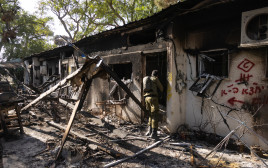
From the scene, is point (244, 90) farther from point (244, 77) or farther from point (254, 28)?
point (254, 28)

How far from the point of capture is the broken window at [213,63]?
17.3 feet

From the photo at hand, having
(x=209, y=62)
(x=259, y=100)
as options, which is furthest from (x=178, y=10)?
(x=259, y=100)

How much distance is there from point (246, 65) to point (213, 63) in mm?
1094

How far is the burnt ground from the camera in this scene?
3.98 meters

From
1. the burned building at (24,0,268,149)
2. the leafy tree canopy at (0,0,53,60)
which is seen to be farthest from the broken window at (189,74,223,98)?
the leafy tree canopy at (0,0,53,60)

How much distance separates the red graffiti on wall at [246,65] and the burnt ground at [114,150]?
2266mm

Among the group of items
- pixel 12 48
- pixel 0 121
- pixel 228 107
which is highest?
pixel 12 48

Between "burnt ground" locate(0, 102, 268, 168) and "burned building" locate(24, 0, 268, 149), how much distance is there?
591 mm

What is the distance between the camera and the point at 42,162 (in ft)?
13.0

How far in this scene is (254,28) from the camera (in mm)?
4523

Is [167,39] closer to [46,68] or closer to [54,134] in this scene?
[54,134]

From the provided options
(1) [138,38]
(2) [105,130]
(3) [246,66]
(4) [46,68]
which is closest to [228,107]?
(3) [246,66]

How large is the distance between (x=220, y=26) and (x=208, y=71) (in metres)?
1.49

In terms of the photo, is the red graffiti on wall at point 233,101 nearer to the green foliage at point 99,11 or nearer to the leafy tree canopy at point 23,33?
the green foliage at point 99,11
